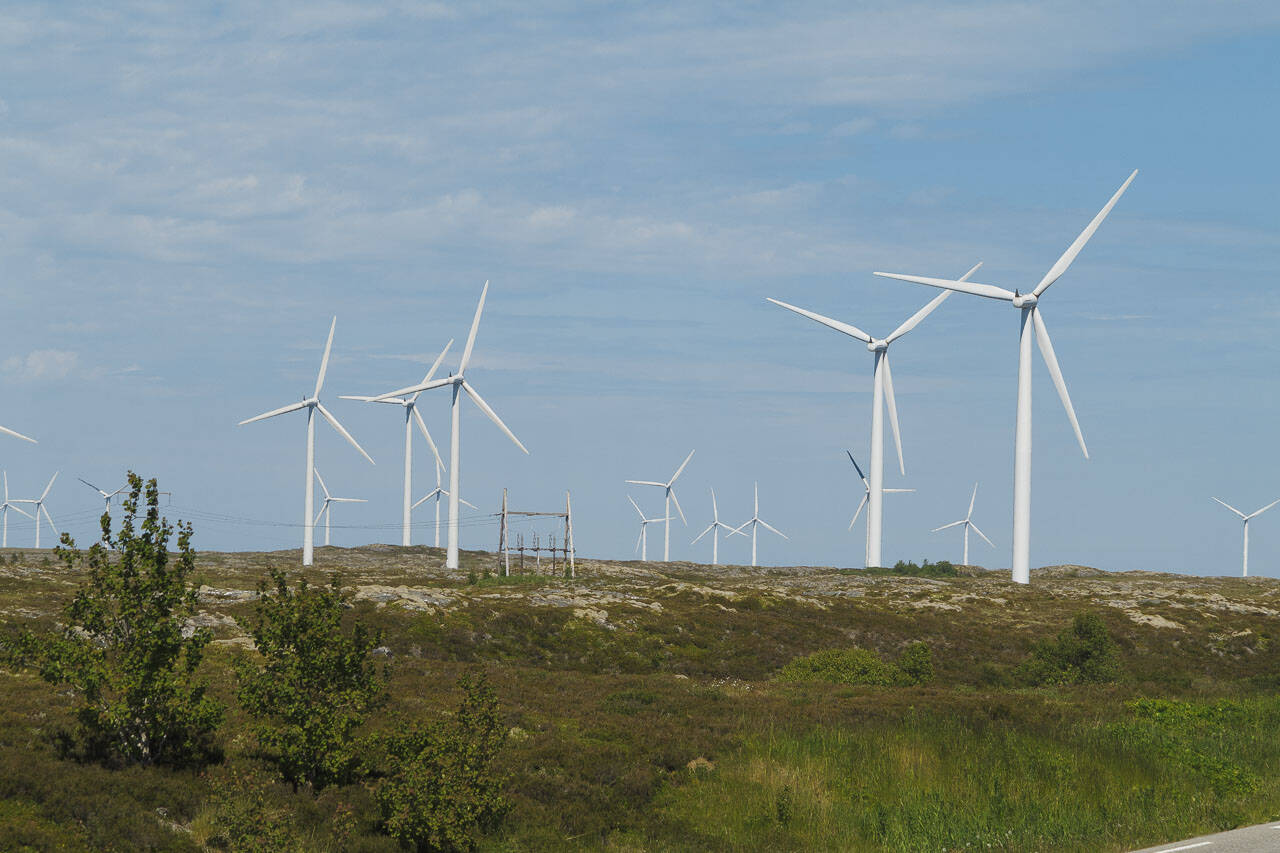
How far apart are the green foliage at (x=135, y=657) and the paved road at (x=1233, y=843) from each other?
796 inches

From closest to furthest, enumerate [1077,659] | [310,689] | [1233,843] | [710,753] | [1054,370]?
[1233,843] → [310,689] → [710,753] → [1077,659] → [1054,370]

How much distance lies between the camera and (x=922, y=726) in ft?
108

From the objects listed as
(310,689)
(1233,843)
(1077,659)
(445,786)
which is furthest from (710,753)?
(1077,659)

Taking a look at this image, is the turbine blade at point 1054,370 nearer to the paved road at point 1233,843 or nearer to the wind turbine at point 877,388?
the wind turbine at point 877,388

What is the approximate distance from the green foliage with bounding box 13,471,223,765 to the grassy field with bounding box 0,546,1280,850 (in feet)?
3.69

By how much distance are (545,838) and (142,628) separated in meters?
10.3

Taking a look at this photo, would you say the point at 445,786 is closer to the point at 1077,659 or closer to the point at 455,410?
the point at 1077,659

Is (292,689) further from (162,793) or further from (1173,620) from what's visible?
(1173,620)

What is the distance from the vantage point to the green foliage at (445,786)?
71.2 feet

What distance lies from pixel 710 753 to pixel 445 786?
9889mm

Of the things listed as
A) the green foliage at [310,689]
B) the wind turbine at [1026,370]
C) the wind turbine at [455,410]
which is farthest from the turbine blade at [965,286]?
the green foliage at [310,689]

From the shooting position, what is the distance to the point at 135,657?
941 inches

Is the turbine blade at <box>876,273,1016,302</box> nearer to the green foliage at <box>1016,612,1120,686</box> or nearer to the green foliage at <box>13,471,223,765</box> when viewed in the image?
the green foliage at <box>1016,612,1120,686</box>

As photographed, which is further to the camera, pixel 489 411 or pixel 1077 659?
pixel 489 411
